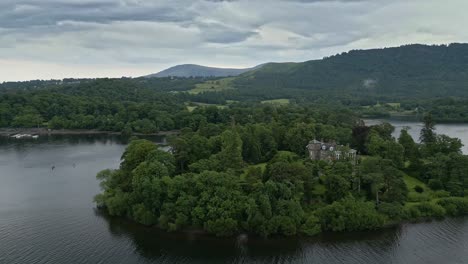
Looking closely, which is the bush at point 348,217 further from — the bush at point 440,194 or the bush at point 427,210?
the bush at point 440,194

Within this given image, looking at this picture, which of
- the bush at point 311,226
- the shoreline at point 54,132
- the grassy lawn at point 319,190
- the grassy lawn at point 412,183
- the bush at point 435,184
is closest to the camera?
the bush at point 311,226

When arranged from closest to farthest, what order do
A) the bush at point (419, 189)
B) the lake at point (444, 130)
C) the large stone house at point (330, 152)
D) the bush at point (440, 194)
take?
1. the bush at point (440, 194)
2. the bush at point (419, 189)
3. the large stone house at point (330, 152)
4. the lake at point (444, 130)

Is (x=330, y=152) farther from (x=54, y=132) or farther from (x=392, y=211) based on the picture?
(x=54, y=132)

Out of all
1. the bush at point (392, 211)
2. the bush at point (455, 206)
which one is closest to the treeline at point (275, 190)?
the bush at point (392, 211)

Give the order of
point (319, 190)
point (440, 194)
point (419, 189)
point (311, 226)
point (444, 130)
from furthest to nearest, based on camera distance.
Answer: point (444, 130) < point (419, 189) < point (440, 194) < point (319, 190) < point (311, 226)

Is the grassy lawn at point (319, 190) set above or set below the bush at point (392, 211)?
above

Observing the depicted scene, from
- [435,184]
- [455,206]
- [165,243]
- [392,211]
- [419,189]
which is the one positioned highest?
[435,184]

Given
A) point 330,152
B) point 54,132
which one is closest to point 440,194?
point 330,152

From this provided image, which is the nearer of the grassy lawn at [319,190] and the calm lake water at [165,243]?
the calm lake water at [165,243]
